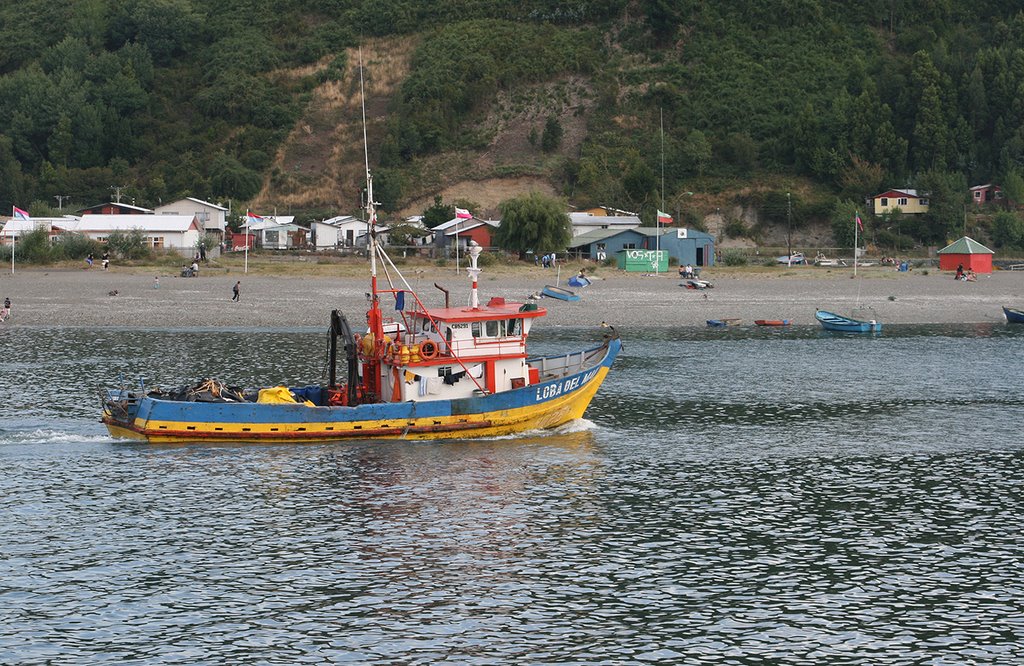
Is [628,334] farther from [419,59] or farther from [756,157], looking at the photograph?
[419,59]

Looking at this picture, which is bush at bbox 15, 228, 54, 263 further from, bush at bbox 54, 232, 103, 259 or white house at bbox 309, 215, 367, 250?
white house at bbox 309, 215, 367, 250

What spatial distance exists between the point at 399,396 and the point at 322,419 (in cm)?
283

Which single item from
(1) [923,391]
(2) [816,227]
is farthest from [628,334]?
(2) [816,227]

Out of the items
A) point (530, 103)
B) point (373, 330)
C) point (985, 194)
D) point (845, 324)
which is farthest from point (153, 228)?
point (985, 194)

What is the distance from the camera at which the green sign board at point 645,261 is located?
4094 inches

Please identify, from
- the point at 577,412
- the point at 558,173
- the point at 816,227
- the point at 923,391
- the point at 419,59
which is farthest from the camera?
the point at 419,59

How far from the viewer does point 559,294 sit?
272ft

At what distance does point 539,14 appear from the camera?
17788 cm

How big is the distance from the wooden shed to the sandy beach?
233 inches

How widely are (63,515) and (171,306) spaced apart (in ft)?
160

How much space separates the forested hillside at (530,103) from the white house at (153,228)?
25.9m

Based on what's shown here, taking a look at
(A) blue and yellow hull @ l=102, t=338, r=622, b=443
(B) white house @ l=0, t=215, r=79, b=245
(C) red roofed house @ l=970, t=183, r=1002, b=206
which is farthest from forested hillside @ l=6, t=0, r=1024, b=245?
Result: (A) blue and yellow hull @ l=102, t=338, r=622, b=443

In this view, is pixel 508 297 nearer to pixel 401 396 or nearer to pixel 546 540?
pixel 401 396

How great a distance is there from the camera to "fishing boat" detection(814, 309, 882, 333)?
7456 cm
